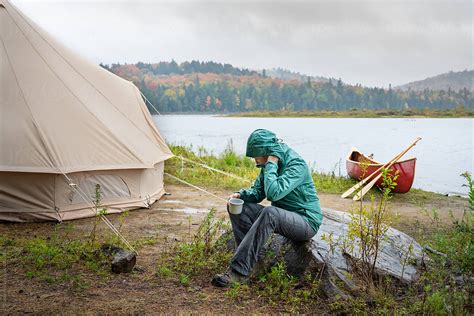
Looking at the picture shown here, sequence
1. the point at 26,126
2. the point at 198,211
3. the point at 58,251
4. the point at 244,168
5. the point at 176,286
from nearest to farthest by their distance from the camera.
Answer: the point at 176,286, the point at 58,251, the point at 26,126, the point at 198,211, the point at 244,168

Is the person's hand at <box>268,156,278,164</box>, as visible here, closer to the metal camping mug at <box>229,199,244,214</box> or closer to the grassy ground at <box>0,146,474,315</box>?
the metal camping mug at <box>229,199,244,214</box>

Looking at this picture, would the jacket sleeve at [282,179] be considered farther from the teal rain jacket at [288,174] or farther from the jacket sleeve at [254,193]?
the jacket sleeve at [254,193]

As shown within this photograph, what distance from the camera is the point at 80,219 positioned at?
6500mm

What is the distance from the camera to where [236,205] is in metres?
4.03

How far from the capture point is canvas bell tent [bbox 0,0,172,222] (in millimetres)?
6184

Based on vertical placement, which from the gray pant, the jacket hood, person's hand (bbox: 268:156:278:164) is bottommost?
the gray pant

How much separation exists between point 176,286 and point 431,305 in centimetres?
205

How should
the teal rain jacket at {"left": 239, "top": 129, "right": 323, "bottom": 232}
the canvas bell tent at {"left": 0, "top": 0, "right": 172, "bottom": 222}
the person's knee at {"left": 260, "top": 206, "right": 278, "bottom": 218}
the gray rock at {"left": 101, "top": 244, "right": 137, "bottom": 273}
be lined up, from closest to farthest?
the person's knee at {"left": 260, "top": 206, "right": 278, "bottom": 218}
the teal rain jacket at {"left": 239, "top": 129, "right": 323, "bottom": 232}
the gray rock at {"left": 101, "top": 244, "right": 137, "bottom": 273}
the canvas bell tent at {"left": 0, "top": 0, "right": 172, "bottom": 222}

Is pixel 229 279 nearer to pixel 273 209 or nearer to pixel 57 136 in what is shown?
pixel 273 209

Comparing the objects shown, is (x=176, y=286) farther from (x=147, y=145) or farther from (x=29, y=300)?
(x=147, y=145)

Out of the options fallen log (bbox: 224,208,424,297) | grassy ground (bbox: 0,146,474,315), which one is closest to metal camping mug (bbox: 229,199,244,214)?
fallen log (bbox: 224,208,424,297)

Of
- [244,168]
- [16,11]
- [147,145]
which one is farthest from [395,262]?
[244,168]

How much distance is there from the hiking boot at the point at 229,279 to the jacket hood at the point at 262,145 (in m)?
1.03

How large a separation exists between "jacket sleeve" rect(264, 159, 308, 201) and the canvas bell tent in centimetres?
326
